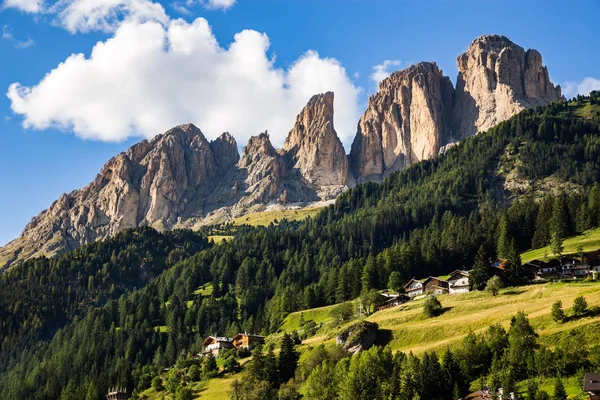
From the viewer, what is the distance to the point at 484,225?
549 ft

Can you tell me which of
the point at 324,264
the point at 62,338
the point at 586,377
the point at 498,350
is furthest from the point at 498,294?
the point at 62,338

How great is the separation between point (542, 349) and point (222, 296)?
128997 millimetres

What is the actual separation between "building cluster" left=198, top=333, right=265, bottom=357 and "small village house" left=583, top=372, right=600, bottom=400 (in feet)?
237

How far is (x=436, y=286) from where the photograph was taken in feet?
428

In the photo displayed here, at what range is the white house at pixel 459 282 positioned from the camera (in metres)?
124

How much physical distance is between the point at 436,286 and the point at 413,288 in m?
6.09

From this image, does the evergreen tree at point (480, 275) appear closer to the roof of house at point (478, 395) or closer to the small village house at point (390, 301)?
the small village house at point (390, 301)

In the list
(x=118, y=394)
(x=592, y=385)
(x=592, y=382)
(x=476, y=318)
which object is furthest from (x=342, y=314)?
(x=592, y=385)

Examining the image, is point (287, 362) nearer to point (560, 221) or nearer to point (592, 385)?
point (592, 385)

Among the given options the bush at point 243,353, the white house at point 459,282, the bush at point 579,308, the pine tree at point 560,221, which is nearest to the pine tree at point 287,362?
the bush at point 243,353

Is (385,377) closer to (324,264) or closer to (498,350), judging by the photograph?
(498,350)

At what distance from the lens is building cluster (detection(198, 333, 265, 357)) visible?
129 m

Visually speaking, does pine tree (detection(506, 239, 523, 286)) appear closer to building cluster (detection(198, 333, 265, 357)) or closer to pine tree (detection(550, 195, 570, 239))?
pine tree (detection(550, 195, 570, 239))

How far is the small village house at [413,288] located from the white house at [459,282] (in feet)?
22.9
